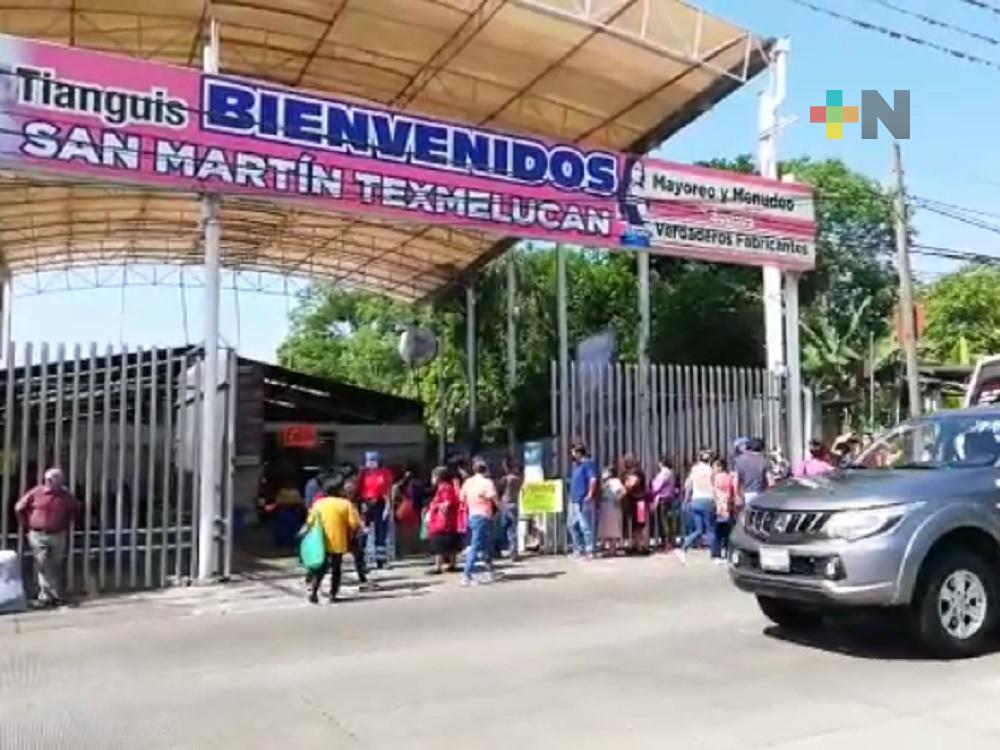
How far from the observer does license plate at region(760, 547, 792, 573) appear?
25.0 feet

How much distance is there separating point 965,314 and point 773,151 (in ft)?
85.6

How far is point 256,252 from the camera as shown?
93.1ft

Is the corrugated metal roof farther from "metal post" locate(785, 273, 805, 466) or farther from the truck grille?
the truck grille

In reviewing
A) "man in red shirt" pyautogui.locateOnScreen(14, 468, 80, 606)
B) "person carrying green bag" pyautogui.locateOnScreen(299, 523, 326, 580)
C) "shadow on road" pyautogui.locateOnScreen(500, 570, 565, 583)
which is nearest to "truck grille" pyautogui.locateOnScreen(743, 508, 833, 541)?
"person carrying green bag" pyautogui.locateOnScreen(299, 523, 326, 580)

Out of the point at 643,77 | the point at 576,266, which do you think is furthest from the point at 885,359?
the point at 643,77

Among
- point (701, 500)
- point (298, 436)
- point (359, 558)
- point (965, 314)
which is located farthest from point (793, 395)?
point (965, 314)

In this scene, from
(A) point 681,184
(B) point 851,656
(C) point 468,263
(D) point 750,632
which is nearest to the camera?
(B) point 851,656

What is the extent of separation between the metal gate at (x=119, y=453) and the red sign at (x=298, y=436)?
13774 millimetres

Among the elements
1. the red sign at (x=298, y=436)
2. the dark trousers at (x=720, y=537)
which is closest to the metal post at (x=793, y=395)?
the dark trousers at (x=720, y=537)

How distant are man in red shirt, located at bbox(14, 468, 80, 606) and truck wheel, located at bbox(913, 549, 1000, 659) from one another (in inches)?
347

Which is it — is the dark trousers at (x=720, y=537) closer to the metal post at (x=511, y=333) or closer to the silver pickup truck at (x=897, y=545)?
the silver pickup truck at (x=897, y=545)

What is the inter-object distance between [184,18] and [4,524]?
899 centimetres

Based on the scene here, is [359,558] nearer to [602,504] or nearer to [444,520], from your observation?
[444,520]

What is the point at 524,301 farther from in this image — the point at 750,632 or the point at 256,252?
the point at 750,632
